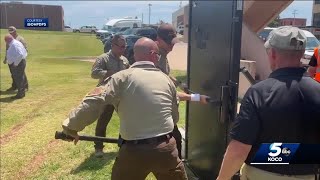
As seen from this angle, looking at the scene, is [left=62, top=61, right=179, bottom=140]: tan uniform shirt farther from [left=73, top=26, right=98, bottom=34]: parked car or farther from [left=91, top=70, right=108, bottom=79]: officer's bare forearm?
[left=73, top=26, right=98, bottom=34]: parked car

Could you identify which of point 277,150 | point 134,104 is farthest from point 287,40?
point 134,104

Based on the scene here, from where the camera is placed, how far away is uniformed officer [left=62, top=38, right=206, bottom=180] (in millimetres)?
3354

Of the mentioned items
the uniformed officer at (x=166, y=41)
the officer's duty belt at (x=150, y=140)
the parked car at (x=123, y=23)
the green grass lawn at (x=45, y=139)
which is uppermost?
the parked car at (x=123, y=23)

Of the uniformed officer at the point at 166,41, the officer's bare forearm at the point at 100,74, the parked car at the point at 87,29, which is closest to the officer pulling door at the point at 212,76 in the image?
the uniformed officer at the point at 166,41

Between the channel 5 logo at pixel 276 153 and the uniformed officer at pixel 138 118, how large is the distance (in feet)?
3.55

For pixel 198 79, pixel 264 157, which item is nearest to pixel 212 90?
pixel 198 79

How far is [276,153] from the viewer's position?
2434 mm

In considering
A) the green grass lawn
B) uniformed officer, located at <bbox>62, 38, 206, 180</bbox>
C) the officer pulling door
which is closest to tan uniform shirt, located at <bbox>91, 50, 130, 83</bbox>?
the green grass lawn

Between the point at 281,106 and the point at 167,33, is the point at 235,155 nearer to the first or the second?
the point at 281,106

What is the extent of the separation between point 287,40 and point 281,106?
14.4 inches

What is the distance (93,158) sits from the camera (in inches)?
251

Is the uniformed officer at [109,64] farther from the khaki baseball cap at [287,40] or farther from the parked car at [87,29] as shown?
the parked car at [87,29]

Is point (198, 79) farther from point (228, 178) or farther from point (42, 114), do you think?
point (42, 114)

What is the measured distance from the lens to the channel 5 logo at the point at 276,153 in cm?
241
